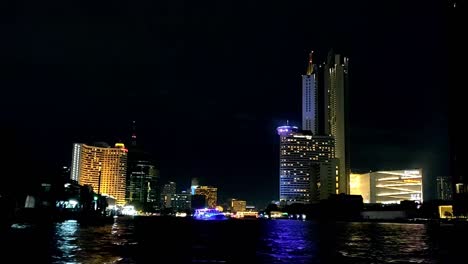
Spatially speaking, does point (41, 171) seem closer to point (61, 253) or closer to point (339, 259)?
point (61, 253)

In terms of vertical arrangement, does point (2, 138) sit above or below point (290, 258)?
above

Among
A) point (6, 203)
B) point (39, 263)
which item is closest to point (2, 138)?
point (6, 203)

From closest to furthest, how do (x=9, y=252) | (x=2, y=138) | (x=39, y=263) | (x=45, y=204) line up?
(x=39, y=263)
(x=9, y=252)
(x=2, y=138)
(x=45, y=204)

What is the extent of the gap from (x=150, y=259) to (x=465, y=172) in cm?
17975

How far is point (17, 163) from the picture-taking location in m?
127

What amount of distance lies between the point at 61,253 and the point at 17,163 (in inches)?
3347

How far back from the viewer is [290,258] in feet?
174

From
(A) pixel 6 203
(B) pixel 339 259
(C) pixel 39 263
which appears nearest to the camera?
(C) pixel 39 263

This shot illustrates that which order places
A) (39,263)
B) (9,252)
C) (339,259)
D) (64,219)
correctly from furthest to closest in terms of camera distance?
(64,219)
(339,259)
(9,252)
(39,263)

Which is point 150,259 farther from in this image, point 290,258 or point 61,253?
point 290,258

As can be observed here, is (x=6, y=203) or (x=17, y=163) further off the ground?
(x=17, y=163)

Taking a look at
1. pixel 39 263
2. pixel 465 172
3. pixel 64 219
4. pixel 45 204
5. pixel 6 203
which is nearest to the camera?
pixel 39 263

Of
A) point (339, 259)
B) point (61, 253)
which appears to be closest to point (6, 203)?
point (61, 253)

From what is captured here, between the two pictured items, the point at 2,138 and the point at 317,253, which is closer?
the point at 317,253
